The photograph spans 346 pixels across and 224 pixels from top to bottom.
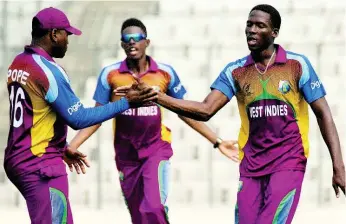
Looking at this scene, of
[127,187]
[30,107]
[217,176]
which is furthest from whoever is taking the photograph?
[217,176]

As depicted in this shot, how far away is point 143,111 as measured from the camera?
1161cm

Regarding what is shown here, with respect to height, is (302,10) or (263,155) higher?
(302,10)

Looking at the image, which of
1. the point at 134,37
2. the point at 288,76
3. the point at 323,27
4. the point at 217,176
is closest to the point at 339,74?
the point at 323,27

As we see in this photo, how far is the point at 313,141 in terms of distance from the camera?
19516 mm

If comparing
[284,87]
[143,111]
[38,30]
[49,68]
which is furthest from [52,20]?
[143,111]

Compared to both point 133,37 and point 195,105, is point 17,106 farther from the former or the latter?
point 133,37

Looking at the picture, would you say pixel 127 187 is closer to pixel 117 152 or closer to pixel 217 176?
pixel 117 152

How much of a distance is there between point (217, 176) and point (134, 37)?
7.78 m

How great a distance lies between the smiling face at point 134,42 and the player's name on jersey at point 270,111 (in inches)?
118

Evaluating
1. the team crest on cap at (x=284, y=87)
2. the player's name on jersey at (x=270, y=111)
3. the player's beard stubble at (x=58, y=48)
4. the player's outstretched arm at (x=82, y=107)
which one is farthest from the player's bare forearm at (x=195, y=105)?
the player's beard stubble at (x=58, y=48)

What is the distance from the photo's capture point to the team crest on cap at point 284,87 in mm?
9008

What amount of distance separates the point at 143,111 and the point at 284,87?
283cm

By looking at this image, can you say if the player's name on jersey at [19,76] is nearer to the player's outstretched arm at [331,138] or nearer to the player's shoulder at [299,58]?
the player's shoulder at [299,58]

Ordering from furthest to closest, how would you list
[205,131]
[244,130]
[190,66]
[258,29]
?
1. [190,66]
2. [205,131]
3. [244,130]
4. [258,29]
